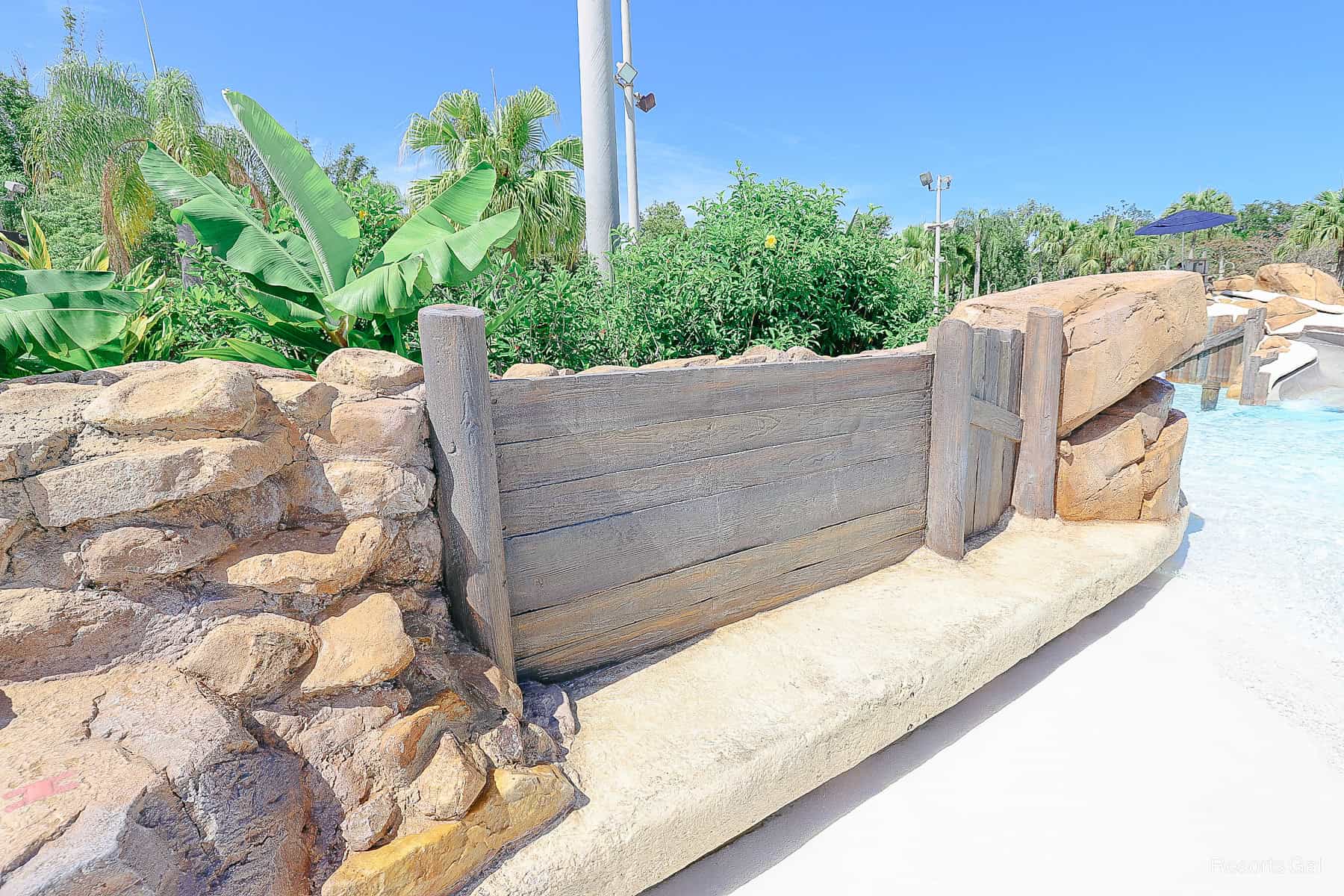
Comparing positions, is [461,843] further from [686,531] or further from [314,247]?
[314,247]

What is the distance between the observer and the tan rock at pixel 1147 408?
4.79m

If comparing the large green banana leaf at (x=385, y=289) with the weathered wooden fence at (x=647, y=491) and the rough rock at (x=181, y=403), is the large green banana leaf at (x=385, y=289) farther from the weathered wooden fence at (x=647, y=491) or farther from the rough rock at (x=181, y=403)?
the rough rock at (x=181, y=403)

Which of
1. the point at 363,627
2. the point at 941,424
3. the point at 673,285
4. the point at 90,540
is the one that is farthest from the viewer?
the point at 673,285

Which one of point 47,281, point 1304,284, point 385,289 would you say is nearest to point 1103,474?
point 385,289

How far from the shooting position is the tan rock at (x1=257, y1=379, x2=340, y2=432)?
82.7 inches

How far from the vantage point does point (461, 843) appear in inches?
73.2

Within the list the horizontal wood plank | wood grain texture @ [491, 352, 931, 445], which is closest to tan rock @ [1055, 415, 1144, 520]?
the horizontal wood plank

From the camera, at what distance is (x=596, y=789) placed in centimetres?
216

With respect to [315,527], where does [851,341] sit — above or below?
above

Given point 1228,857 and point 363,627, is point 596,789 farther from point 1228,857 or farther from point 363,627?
point 1228,857

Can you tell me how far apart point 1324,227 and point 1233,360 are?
93.5ft

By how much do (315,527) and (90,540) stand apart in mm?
519

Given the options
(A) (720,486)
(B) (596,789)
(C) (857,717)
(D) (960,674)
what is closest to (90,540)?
(B) (596,789)

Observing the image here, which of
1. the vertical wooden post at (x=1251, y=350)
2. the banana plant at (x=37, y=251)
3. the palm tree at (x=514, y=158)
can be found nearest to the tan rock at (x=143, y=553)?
the banana plant at (x=37, y=251)
